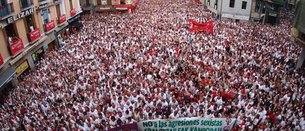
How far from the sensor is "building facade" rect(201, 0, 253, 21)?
34031 millimetres

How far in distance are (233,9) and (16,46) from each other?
27.0 m

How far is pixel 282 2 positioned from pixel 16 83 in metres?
28.5

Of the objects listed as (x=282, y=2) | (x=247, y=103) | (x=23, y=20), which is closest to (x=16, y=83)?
(x=23, y=20)

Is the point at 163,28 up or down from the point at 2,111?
up

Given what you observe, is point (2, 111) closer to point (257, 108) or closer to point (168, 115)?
point (168, 115)

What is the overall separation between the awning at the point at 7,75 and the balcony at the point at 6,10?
10.9ft

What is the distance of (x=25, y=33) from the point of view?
1931cm

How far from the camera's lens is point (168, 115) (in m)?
12.6

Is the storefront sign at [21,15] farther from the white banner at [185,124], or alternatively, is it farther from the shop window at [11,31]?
the white banner at [185,124]

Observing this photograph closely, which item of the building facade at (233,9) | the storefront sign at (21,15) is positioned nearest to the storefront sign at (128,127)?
the storefront sign at (21,15)

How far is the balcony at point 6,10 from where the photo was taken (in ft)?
53.8

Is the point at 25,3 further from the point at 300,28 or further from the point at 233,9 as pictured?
the point at 233,9

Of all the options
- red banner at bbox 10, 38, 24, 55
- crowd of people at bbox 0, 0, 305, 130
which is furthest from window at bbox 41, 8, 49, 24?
red banner at bbox 10, 38, 24, 55

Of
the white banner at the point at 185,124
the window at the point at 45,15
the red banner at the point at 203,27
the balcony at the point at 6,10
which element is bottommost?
the white banner at the point at 185,124
